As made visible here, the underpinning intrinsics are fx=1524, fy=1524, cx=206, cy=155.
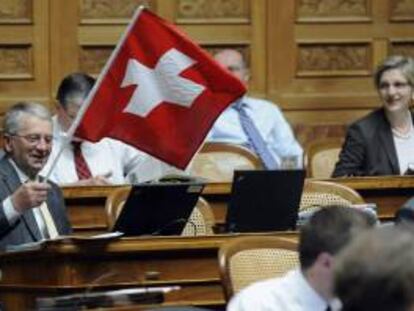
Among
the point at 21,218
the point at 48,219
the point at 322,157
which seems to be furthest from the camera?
the point at 322,157

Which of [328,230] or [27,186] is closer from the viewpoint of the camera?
[328,230]

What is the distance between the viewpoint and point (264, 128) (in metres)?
9.79

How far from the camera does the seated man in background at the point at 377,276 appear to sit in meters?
2.69

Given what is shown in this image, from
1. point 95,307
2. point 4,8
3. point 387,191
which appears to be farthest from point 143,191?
point 4,8

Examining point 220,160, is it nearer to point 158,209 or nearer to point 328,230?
point 158,209

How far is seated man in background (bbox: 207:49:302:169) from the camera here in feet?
31.6

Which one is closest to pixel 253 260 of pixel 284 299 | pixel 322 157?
pixel 284 299

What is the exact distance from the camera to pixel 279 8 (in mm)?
10516

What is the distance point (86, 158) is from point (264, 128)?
1662 millimetres

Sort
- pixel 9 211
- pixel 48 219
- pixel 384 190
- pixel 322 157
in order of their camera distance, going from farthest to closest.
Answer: pixel 322 157 → pixel 384 190 → pixel 48 219 → pixel 9 211


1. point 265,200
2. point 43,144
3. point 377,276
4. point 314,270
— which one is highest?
point 377,276

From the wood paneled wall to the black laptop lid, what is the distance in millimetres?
3738

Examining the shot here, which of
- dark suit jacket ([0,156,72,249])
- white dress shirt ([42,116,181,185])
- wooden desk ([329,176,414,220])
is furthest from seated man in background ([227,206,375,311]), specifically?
white dress shirt ([42,116,181,185])

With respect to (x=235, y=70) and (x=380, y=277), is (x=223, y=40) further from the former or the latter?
(x=380, y=277)
